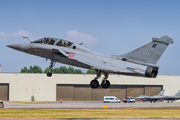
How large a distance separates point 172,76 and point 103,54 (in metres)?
70.1

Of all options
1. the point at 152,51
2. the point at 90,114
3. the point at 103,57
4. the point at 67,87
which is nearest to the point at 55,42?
the point at 103,57

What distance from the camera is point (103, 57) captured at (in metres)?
30.0

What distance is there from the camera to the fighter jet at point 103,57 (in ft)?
93.7

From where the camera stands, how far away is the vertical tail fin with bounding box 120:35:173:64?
29733 mm

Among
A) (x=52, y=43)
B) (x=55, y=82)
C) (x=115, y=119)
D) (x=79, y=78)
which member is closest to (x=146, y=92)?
(x=79, y=78)

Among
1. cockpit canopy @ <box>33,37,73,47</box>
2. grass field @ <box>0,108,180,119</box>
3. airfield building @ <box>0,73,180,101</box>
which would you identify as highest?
cockpit canopy @ <box>33,37,73,47</box>

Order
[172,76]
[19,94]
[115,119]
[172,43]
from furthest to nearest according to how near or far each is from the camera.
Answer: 1. [172,76]
2. [19,94]
3. [115,119]
4. [172,43]

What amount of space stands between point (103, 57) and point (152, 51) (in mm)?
5093

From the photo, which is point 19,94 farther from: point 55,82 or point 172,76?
point 172,76

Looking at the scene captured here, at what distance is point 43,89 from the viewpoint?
89375 millimetres

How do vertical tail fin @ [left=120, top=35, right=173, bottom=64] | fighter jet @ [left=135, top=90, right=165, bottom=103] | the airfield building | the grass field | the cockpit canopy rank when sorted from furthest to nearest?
the airfield building, fighter jet @ [left=135, top=90, right=165, bottom=103], the grass field, the cockpit canopy, vertical tail fin @ [left=120, top=35, right=173, bottom=64]

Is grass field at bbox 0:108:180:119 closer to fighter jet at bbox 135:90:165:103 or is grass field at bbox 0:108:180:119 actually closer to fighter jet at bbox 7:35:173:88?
fighter jet at bbox 7:35:173:88

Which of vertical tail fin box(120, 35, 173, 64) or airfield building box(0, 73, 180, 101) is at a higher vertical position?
vertical tail fin box(120, 35, 173, 64)

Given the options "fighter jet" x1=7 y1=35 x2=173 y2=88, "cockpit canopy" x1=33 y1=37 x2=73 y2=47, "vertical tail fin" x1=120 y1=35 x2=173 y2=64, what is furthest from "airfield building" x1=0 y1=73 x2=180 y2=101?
"vertical tail fin" x1=120 y1=35 x2=173 y2=64
